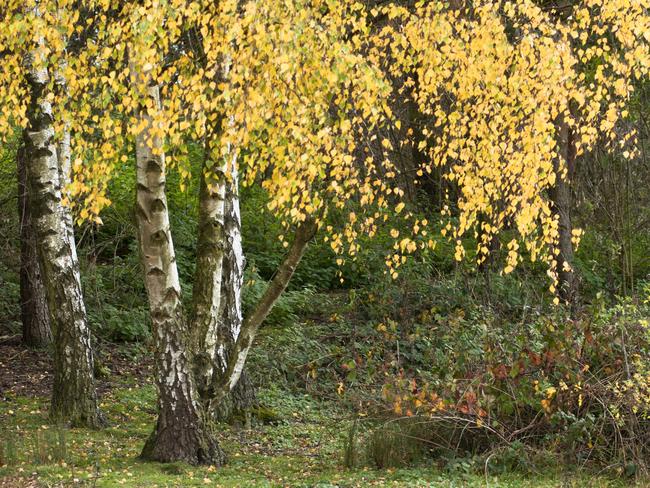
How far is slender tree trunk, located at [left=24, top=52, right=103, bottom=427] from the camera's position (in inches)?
292

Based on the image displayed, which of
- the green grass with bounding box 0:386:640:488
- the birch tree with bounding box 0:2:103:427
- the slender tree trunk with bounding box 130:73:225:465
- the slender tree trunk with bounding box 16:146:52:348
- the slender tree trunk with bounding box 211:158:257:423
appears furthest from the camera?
the slender tree trunk with bounding box 16:146:52:348


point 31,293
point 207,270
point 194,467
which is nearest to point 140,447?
point 194,467

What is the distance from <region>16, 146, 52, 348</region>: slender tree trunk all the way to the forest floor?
57 centimetres

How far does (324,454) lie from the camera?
725cm

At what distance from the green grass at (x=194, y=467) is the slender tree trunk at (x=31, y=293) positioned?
1.93 m

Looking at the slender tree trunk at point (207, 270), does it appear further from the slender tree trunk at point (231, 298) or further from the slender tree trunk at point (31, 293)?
the slender tree trunk at point (31, 293)

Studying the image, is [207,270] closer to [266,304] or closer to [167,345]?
[266,304]

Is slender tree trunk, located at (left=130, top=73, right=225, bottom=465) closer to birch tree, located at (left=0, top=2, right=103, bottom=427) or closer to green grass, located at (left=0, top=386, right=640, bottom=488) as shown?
green grass, located at (left=0, top=386, right=640, bottom=488)

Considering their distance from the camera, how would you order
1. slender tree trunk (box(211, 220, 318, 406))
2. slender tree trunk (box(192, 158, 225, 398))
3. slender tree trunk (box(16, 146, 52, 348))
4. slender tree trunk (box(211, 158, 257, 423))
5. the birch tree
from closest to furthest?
1. slender tree trunk (box(211, 220, 318, 406))
2. slender tree trunk (box(192, 158, 225, 398))
3. the birch tree
4. slender tree trunk (box(211, 158, 257, 423))
5. slender tree trunk (box(16, 146, 52, 348))

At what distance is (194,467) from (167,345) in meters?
0.87

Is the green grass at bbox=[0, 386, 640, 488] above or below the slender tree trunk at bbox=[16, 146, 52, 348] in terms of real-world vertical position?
below

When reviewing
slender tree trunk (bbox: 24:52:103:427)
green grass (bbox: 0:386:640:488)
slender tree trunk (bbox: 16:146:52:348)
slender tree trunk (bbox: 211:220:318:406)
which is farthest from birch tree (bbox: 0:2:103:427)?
slender tree trunk (bbox: 16:146:52:348)

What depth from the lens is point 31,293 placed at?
34.2 feet

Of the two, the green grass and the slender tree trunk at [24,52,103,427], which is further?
the slender tree trunk at [24,52,103,427]
